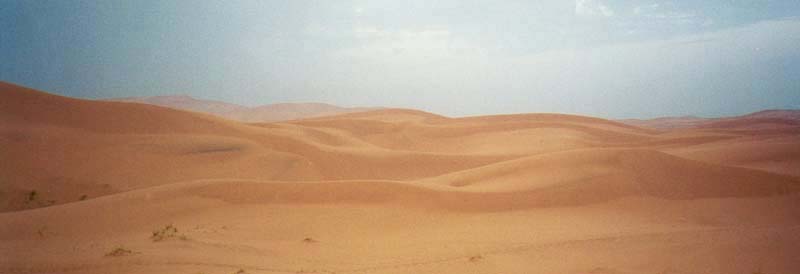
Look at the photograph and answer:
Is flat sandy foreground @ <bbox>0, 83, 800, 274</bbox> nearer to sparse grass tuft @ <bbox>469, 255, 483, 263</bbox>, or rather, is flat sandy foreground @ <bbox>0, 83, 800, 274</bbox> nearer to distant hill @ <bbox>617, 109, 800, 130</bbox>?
sparse grass tuft @ <bbox>469, 255, 483, 263</bbox>

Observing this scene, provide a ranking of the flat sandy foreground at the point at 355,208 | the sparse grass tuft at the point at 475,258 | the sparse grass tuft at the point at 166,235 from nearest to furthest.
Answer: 1. the flat sandy foreground at the point at 355,208
2. the sparse grass tuft at the point at 475,258
3. the sparse grass tuft at the point at 166,235

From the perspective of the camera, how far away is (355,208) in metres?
9.40

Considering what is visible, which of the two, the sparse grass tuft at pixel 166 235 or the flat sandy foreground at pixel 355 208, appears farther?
the sparse grass tuft at pixel 166 235

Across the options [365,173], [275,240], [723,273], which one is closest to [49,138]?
[365,173]

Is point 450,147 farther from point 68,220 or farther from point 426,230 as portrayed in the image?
point 68,220

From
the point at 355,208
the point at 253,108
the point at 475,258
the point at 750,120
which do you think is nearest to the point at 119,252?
the point at 355,208

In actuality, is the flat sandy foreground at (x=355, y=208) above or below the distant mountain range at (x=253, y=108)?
below

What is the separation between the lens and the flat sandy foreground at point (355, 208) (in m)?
6.08

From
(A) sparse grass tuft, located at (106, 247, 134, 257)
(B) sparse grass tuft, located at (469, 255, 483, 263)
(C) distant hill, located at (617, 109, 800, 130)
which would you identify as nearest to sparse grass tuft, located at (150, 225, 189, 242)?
(A) sparse grass tuft, located at (106, 247, 134, 257)

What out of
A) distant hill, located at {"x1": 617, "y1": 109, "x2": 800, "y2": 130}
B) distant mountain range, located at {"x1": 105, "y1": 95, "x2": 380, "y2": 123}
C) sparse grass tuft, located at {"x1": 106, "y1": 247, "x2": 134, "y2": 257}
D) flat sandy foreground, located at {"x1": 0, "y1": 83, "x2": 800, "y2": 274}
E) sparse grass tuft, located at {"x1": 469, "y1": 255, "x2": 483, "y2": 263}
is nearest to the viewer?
sparse grass tuft, located at {"x1": 106, "y1": 247, "x2": 134, "y2": 257}

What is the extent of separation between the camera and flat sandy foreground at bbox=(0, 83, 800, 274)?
6078 millimetres

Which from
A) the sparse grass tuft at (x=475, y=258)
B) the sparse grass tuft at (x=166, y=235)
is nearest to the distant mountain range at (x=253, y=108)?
the sparse grass tuft at (x=166, y=235)

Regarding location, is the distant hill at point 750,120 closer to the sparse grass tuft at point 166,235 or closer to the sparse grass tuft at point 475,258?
the sparse grass tuft at point 475,258

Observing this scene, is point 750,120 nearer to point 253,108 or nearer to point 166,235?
point 166,235
